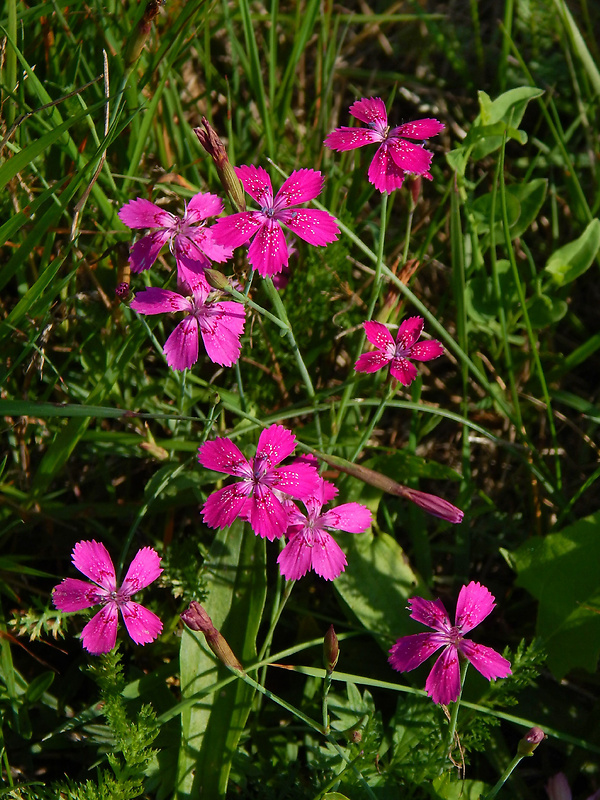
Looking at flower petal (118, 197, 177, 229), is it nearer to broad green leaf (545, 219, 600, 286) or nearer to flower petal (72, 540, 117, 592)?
flower petal (72, 540, 117, 592)

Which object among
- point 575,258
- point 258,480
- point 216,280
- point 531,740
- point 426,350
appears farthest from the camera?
point 575,258

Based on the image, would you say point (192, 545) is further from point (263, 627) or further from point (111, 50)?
point (111, 50)

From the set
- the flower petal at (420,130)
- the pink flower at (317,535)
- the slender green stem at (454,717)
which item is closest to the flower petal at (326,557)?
the pink flower at (317,535)

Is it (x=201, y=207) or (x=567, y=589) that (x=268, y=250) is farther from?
(x=567, y=589)

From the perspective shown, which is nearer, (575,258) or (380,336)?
(380,336)

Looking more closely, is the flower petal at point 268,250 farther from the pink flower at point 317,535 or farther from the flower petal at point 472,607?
the flower petal at point 472,607

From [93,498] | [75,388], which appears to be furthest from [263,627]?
[75,388]

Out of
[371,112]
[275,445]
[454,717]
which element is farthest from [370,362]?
[454,717]
